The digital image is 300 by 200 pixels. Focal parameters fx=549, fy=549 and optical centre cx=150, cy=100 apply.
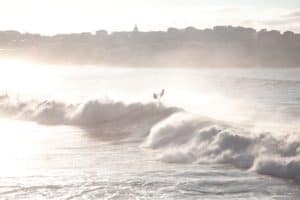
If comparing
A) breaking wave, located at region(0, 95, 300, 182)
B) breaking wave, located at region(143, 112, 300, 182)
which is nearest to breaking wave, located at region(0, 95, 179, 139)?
breaking wave, located at region(0, 95, 300, 182)

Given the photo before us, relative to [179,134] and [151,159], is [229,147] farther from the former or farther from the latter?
[179,134]

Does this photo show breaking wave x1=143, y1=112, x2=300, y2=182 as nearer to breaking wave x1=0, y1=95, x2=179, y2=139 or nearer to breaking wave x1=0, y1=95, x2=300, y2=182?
breaking wave x1=0, y1=95, x2=300, y2=182

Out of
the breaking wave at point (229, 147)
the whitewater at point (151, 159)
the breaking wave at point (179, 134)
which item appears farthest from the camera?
the breaking wave at point (179, 134)

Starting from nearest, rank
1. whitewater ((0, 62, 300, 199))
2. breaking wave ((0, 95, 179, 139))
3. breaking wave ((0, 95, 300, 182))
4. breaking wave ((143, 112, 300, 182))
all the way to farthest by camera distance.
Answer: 1. whitewater ((0, 62, 300, 199))
2. breaking wave ((143, 112, 300, 182))
3. breaking wave ((0, 95, 300, 182))
4. breaking wave ((0, 95, 179, 139))

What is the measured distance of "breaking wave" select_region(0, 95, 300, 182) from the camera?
14.3 meters

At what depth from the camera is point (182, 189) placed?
476 inches

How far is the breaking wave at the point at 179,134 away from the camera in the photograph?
1430 centimetres

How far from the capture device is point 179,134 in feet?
59.4

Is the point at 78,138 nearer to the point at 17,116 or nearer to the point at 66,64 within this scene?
the point at 17,116

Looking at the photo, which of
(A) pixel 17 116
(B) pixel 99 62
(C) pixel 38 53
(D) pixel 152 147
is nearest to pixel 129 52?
(B) pixel 99 62

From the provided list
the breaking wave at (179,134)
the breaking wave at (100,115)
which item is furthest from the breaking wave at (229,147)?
the breaking wave at (100,115)

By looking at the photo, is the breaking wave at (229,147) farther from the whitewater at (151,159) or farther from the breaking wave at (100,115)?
the breaking wave at (100,115)

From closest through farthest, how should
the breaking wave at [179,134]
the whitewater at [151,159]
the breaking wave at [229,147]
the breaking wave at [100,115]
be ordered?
the whitewater at [151,159], the breaking wave at [229,147], the breaking wave at [179,134], the breaking wave at [100,115]

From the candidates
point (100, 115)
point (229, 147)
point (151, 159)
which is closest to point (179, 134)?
point (229, 147)
